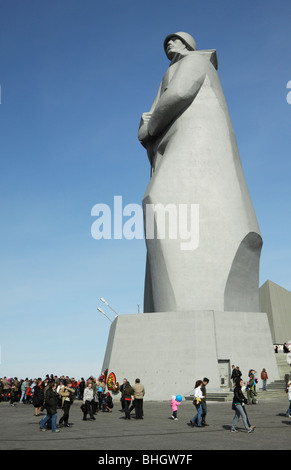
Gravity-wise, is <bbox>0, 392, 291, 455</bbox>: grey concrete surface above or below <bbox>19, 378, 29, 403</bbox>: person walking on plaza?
below

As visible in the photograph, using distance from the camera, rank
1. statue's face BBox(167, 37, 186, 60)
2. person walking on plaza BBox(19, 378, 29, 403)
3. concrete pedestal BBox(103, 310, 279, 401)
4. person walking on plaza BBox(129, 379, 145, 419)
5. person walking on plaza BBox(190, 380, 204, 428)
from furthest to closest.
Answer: statue's face BBox(167, 37, 186, 60)
person walking on plaza BBox(19, 378, 29, 403)
concrete pedestal BBox(103, 310, 279, 401)
person walking on plaza BBox(129, 379, 145, 419)
person walking on plaza BBox(190, 380, 204, 428)

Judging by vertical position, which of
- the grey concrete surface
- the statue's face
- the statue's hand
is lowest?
the grey concrete surface

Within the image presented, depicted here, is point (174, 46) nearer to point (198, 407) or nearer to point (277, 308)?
point (198, 407)

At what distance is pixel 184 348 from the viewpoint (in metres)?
17.4

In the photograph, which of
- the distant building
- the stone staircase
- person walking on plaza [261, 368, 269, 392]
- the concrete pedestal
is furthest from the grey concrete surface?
the distant building

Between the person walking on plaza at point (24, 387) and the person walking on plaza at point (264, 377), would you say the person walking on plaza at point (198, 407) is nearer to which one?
the person walking on plaza at point (264, 377)

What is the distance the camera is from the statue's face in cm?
2386

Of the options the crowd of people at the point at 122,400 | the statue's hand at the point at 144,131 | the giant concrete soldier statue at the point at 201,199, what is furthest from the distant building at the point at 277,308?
the crowd of people at the point at 122,400

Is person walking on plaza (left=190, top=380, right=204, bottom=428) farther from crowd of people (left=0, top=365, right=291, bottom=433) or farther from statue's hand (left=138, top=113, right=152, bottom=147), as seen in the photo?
statue's hand (left=138, top=113, right=152, bottom=147)

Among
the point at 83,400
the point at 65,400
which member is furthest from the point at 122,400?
the point at 65,400

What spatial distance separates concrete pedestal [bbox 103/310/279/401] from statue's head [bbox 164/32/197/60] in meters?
13.2

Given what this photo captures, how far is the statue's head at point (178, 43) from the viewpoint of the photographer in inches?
941

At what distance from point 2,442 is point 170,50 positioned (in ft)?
67.2

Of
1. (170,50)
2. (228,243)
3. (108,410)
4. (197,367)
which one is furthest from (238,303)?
(170,50)
